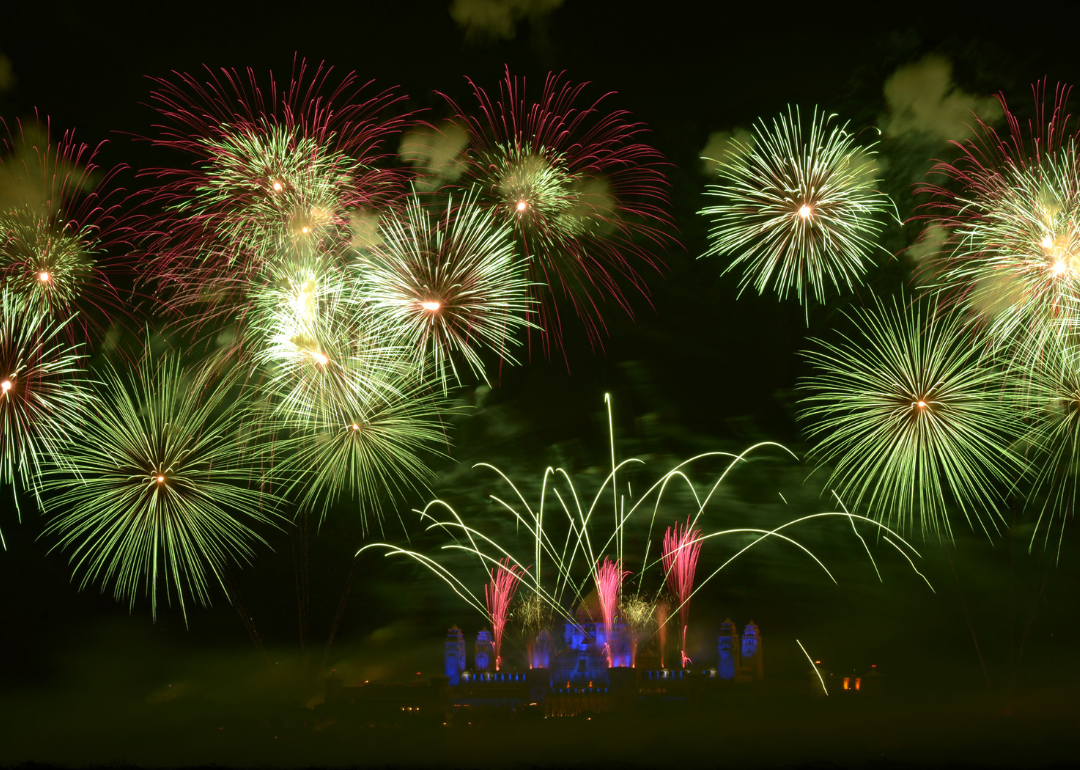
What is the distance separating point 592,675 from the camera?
32375 millimetres

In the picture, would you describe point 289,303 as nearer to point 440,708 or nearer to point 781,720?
point 440,708

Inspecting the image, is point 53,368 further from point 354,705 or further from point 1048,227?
point 1048,227

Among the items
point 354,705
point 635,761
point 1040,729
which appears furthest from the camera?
point 354,705

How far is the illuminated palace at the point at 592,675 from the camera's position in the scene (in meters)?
31.2

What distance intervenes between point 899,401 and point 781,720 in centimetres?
1703

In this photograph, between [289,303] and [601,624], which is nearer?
[289,303]

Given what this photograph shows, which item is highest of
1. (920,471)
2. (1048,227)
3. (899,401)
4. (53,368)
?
(1048,227)

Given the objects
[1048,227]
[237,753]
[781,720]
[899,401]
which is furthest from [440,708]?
[1048,227]

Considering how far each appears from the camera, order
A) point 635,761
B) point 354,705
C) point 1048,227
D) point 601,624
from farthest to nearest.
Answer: point 601,624
point 354,705
point 635,761
point 1048,227

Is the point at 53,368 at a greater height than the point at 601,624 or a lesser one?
greater

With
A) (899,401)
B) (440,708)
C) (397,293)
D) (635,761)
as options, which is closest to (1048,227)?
(899,401)

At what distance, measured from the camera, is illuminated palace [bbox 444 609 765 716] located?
31250 millimetres

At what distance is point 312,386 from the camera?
1777 centimetres

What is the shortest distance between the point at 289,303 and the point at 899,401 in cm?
1584
